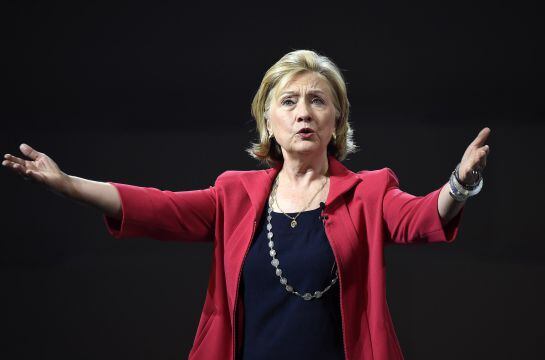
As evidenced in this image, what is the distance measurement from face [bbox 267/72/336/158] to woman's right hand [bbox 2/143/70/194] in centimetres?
52

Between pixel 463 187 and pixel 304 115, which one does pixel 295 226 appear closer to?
pixel 304 115

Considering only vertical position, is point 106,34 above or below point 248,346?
above

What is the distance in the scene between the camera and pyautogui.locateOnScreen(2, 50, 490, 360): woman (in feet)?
5.25

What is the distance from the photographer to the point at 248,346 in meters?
1.66

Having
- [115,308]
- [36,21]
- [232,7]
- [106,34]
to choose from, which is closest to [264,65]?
[232,7]

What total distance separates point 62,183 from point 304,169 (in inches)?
23.0

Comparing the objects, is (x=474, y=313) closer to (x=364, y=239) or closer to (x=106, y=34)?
(x=364, y=239)

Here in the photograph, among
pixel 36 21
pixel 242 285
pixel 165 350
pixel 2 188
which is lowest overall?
pixel 165 350

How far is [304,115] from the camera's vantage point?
1.74 metres

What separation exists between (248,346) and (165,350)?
4.29 ft

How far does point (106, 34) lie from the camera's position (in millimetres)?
2812

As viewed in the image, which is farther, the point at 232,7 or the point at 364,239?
the point at 232,7

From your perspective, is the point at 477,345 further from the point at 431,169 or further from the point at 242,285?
the point at 242,285

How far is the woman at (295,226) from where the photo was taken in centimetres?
160
